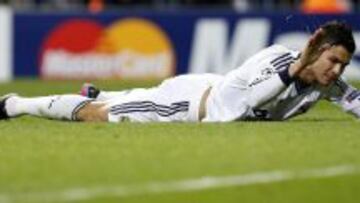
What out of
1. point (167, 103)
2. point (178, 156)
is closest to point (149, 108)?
point (167, 103)

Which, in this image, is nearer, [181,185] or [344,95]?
[181,185]

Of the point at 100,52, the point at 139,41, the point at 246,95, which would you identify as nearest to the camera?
the point at 246,95

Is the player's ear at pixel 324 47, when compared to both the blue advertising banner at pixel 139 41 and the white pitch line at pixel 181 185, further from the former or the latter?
the blue advertising banner at pixel 139 41

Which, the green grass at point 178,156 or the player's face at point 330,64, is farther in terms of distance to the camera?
the player's face at point 330,64

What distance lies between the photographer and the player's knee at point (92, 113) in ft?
36.3

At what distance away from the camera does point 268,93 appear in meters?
10.1

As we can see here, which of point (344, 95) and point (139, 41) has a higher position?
point (344, 95)

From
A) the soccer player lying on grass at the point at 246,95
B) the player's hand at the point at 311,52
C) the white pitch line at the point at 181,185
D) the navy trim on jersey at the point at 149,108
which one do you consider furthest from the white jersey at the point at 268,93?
the white pitch line at the point at 181,185

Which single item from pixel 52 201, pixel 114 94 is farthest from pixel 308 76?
pixel 52 201

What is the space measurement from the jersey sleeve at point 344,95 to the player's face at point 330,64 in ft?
1.88

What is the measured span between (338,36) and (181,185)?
10.8ft

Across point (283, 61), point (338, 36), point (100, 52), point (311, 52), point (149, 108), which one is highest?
point (338, 36)

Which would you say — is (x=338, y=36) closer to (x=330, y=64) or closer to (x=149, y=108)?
(x=330, y=64)

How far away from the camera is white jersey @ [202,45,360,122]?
400 inches
